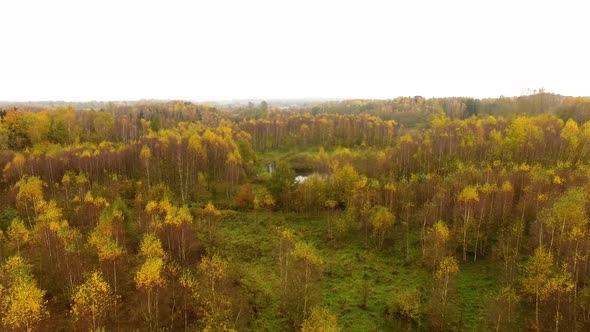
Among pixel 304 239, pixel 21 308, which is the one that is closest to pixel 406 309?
pixel 304 239

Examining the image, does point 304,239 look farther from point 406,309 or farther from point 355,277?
point 406,309

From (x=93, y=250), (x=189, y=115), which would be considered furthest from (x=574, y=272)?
(x=189, y=115)

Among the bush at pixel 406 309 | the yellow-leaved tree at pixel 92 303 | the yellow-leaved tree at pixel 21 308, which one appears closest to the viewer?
the yellow-leaved tree at pixel 21 308

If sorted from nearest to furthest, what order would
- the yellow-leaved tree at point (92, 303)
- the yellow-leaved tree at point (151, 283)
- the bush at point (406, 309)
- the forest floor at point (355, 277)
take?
the yellow-leaved tree at point (92, 303) < the yellow-leaved tree at point (151, 283) < the bush at point (406, 309) < the forest floor at point (355, 277)

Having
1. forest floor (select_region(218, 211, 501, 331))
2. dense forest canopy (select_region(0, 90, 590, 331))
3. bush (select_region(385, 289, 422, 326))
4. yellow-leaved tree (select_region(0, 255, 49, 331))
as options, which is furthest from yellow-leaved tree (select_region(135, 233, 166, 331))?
bush (select_region(385, 289, 422, 326))

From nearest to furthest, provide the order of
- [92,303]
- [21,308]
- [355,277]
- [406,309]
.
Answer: [21,308]
[92,303]
[406,309]
[355,277]

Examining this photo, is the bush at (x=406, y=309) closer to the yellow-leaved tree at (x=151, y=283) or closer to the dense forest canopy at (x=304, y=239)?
the dense forest canopy at (x=304, y=239)

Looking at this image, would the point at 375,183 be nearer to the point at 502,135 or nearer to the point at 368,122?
the point at 502,135

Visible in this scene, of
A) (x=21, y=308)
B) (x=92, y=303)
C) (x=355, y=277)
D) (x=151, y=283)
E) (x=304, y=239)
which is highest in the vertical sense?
(x=21, y=308)

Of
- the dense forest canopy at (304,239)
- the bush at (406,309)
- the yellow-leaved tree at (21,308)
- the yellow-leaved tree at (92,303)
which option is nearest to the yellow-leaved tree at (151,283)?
the dense forest canopy at (304,239)
